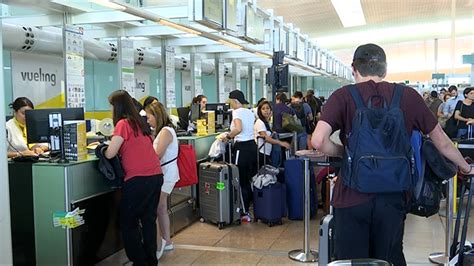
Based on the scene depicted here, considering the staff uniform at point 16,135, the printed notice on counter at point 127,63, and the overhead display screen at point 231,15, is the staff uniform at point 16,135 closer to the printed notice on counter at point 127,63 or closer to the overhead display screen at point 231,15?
the printed notice on counter at point 127,63

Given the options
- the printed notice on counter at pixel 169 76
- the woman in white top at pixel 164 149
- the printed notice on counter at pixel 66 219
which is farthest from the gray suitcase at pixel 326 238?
the printed notice on counter at pixel 169 76

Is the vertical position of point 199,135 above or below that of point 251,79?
below

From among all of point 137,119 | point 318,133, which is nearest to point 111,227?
point 137,119

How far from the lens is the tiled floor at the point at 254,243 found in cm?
429

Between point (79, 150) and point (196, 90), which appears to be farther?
point (196, 90)

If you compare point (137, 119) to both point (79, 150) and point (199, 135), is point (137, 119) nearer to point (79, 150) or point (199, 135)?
point (79, 150)

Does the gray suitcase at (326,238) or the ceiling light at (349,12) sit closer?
the gray suitcase at (326,238)

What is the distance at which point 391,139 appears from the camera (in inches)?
84.6

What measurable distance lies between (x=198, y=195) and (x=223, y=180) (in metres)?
0.61

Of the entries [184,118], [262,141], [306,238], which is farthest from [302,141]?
[306,238]

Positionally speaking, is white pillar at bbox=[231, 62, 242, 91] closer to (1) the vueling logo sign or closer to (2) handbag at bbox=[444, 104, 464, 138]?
(1) the vueling logo sign

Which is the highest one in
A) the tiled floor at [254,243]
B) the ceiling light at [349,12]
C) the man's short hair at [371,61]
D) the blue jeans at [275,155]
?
the ceiling light at [349,12]

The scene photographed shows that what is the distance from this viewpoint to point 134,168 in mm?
3604

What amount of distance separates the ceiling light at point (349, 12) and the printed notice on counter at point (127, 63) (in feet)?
18.5
